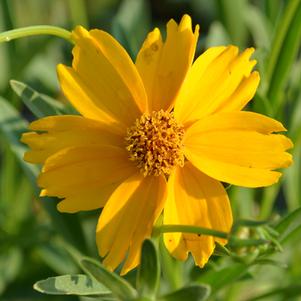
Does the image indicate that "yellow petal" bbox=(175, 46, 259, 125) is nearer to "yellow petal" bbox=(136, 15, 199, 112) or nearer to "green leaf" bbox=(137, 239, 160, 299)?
"yellow petal" bbox=(136, 15, 199, 112)

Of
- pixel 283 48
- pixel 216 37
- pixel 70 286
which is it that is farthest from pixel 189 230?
pixel 216 37

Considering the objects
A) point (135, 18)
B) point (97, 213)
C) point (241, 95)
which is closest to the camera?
point (241, 95)

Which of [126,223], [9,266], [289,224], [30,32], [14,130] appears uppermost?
[30,32]

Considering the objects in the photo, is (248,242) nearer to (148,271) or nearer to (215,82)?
(148,271)

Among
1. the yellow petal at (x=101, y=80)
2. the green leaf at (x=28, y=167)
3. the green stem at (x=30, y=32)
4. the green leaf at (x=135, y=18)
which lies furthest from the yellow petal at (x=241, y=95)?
the green leaf at (x=135, y=18)

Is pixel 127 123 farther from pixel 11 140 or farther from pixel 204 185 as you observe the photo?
pixel 11 140
